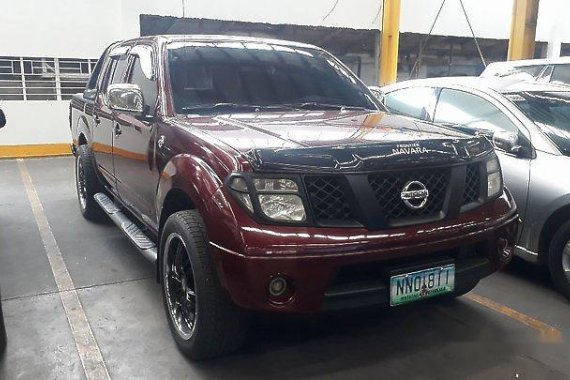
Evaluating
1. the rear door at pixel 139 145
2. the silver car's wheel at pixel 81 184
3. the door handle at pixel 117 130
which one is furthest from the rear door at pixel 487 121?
the silver car's wheel at pixel 81 184

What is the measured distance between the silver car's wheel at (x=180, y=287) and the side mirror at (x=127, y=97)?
2.89 feet

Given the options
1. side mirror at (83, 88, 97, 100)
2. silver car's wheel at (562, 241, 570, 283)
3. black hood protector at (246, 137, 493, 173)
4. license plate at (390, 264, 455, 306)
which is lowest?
silver car's wheel at (562, 241, 570, 283)

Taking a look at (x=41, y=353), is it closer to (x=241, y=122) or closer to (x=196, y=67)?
(x=241, y=122)

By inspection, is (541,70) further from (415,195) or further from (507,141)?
(415,195)

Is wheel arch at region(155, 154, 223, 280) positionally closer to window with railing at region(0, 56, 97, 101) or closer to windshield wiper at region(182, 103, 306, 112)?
windshield wiper at region(182, 103, 306, 112)

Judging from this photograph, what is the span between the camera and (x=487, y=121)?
12.9ft

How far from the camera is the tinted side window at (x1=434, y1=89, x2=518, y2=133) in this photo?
384 cm

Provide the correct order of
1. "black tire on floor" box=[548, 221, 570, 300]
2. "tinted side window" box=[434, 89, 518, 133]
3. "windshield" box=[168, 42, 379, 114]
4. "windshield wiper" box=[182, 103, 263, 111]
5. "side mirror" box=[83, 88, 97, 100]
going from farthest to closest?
"side mirror" box=[83, 88, 97, 100] → "tinted side window" box=[434, 89, 518, 133] → "black tire on floor" box=[548, 221, 570, 300] → "windshield" box=[168, 42, 379, 114] → "windshield wiper" box=[182, 103, 263, 111]

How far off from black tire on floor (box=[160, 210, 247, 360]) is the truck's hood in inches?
18.6

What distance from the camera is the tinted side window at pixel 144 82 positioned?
322 cm

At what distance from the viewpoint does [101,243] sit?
453cm

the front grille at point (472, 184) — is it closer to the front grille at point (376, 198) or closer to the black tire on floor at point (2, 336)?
the front grille at point (376, 198)

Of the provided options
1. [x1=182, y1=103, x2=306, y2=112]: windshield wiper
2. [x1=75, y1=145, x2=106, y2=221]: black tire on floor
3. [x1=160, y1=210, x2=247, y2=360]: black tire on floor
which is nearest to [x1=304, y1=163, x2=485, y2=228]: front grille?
[x1=160, y1=210, x2=247, y2=360]: black tire on floor

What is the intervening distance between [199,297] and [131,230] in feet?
4.73
